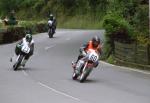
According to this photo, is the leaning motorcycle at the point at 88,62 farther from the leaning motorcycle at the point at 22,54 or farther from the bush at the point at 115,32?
the bush at the point at 115,32

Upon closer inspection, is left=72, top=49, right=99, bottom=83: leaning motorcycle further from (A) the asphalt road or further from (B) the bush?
(B) the bush

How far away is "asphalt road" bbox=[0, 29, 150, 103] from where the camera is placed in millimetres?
16188

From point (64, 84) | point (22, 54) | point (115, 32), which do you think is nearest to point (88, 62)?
point (64, 84)

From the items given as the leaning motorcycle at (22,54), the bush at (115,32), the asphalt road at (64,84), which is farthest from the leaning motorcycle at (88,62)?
the bush at (115,32)

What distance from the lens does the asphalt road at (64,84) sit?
1619 centimetres

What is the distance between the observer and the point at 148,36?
2875cm

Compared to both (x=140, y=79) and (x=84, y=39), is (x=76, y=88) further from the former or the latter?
(x=84, y=39)

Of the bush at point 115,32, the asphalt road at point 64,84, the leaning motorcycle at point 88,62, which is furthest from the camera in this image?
the bush at point 115,32

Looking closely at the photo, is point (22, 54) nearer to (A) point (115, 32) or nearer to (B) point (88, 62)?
(B) point (88, 62)

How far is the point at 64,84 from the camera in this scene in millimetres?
19609

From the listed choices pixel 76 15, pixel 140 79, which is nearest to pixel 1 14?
pixel 76 15

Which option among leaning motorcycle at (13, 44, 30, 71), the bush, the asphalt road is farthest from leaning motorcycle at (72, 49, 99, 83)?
the bush

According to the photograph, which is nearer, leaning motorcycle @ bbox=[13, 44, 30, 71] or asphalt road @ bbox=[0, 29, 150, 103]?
asphalt road @ bbox=[0, 29, 150, 103]

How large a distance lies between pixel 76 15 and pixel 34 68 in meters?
55.0
